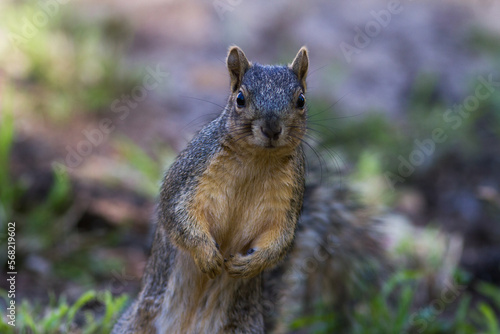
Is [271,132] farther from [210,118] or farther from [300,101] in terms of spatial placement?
[210,118]

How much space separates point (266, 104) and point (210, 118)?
113 cm

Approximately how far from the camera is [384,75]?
8602 mm

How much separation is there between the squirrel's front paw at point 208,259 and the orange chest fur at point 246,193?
0.40 feet

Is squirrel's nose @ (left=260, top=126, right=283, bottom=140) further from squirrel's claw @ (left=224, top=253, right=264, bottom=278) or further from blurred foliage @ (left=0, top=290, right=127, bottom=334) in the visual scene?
blurred foliage @ (left=0, top=290, right=127, bottom=334)

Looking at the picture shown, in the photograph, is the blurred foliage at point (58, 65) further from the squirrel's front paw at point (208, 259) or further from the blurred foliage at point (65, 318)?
the squirrel's front paw at point (208, 259)

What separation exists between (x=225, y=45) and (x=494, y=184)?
13.5 feet

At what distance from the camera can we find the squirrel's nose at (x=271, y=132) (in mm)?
2785

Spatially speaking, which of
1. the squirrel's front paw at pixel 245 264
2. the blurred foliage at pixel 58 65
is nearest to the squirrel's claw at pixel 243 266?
the squirrel's front paw at pixel 245 264

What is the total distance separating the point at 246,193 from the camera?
Answer: 3045 mm

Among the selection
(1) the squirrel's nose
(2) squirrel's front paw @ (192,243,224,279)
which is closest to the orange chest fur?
(2) squirrel's front paw @ (192,243,224,279)

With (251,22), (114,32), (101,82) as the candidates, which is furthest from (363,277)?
(251,22)

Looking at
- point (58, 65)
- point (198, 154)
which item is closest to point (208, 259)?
point (198, 154)

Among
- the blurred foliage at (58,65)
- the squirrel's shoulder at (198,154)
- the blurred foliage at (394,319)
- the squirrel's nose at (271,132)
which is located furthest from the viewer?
the blurred foliage at (58,65)

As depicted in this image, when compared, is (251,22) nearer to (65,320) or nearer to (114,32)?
(114,32)
